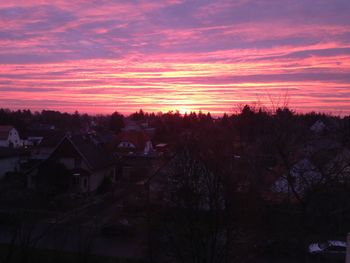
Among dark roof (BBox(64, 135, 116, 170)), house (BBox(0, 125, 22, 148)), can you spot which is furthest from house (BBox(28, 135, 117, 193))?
house (BBox(0, 125, 22, 148))

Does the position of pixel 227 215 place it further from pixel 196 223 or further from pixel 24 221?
pixel 24 221

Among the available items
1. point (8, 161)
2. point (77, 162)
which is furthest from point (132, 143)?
point (77, 162)

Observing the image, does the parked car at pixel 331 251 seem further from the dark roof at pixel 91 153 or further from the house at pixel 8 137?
the house at pixel 8 137

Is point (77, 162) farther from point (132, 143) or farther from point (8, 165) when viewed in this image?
point (132, 143)

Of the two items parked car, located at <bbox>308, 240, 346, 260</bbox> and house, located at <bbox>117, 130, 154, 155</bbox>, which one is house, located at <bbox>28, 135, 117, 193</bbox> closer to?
parked car, located at <bbox>308, 240, 346, 260</bbox>

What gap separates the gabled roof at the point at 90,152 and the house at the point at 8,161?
575 centimetres

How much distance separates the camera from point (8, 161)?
87.5ft

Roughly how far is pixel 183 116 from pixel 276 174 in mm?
48039

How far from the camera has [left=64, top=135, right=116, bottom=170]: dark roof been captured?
72.6ft

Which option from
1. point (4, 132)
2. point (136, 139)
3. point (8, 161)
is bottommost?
point (8, 161)

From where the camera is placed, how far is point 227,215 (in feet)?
36.2

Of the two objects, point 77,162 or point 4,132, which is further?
point 4,132

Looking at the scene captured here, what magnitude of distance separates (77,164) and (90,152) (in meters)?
1.20

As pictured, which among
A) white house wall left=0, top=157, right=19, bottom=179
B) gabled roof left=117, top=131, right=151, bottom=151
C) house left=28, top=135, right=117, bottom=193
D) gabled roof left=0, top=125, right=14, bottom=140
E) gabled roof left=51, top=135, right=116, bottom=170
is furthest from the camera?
gabled roof left=0, top=125, right=14, bottom=140
